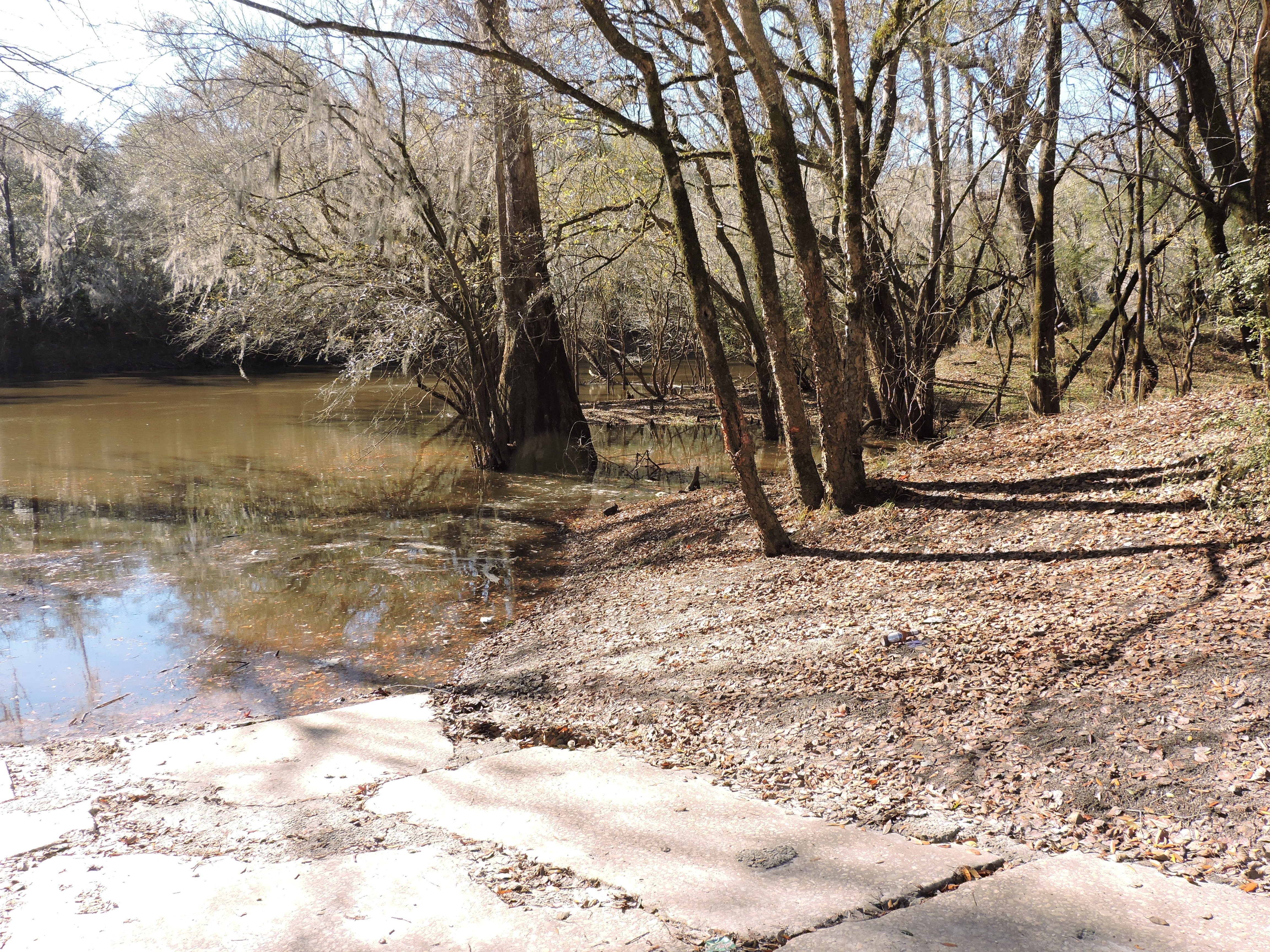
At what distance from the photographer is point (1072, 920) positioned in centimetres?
272

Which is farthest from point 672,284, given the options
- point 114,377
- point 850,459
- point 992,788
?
point 114,377

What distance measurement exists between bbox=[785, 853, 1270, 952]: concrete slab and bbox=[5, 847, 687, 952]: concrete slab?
0.64 meters

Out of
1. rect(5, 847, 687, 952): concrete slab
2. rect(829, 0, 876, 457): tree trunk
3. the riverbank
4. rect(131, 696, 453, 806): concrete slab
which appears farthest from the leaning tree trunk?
rect(5, 847, 687, 952): concrete slab

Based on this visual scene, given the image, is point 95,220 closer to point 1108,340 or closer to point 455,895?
point 1108,340

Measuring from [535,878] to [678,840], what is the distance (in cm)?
58

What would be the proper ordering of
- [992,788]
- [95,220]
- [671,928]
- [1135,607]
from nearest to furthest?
[671,928], [992,788], [1135,607], [95,220]

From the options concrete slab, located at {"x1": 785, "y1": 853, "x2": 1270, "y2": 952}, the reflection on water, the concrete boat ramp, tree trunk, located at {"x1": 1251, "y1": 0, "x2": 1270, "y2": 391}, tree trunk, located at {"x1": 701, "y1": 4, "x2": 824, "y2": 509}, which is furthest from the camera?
tree trunk, located at {"x1": 1251, "y1": 0, "x2": 1270, "y2": 391}

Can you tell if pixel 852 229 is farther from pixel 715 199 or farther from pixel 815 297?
pixel 715 199

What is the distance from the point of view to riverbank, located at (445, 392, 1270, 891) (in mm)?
3484

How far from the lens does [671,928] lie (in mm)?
2850

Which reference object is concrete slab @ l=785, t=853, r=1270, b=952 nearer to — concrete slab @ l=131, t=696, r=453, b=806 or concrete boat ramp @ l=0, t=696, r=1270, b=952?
concrete boat ramp @ l=0, t=696, r=1270, b=952

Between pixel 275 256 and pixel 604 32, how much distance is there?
907 centimetres

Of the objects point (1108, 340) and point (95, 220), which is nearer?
point (1108, 340)

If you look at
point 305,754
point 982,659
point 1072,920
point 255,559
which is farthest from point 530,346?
point 1072,920
